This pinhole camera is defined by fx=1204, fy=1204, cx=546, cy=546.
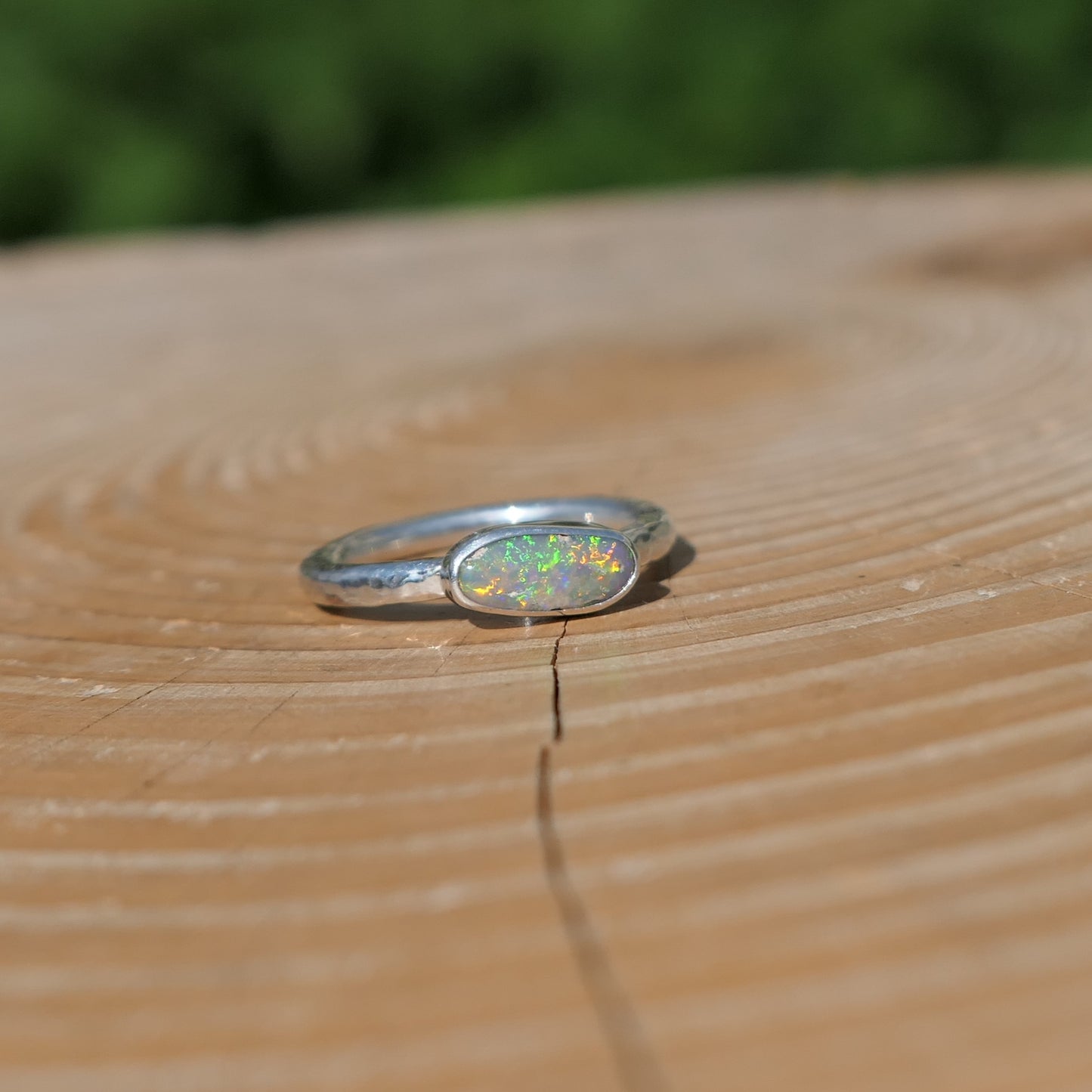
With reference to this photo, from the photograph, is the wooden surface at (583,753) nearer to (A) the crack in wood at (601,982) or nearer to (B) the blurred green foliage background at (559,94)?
(A) the crack in wood at (601,982)

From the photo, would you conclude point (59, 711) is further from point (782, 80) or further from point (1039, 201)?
point (782, 80)

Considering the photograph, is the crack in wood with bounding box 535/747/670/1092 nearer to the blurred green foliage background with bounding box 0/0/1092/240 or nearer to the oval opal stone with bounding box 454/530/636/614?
the oval opal stone with bounding box 454/530/636/614

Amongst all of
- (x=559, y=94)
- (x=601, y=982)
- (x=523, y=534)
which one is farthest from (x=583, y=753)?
(x=559, y=94)

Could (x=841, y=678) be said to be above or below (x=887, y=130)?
above

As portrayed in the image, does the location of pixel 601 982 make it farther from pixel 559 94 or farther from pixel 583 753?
pixel 559 94

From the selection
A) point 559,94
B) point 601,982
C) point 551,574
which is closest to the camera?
point 601,982

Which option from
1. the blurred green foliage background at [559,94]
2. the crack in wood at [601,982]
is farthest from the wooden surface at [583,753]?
the blurred green foliage background at [559,94]

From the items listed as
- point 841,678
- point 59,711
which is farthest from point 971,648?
point 59,711
